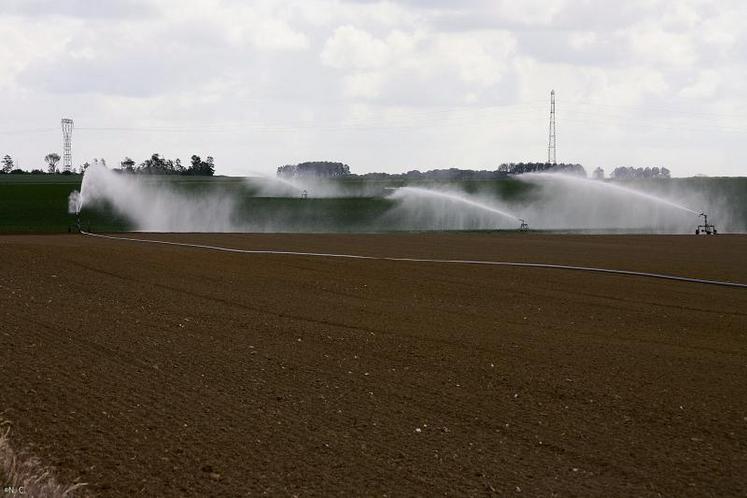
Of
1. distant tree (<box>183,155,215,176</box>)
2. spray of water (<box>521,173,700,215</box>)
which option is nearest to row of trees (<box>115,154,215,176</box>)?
distant tree (<box>183,155,215,176</box>)

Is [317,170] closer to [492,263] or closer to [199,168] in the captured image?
[199,168]

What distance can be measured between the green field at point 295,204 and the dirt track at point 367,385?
44663 mm

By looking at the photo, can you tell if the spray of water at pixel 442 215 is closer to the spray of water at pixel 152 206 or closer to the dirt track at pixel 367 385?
the spray of water at pixel 152 206

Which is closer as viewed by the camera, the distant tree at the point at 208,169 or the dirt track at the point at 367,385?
the dirt track at the point at 367,385

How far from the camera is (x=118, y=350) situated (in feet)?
44.6

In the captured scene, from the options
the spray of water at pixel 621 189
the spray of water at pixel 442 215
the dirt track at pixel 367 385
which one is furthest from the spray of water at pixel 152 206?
the dirt track at pixel 367 385

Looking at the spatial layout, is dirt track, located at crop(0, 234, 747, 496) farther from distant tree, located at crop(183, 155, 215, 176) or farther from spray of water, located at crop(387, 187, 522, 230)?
distant tree, located at crop(183, 155, 215, 176)

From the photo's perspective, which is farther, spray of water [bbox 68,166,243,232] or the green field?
the green field

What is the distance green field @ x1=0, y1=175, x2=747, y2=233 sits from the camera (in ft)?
233

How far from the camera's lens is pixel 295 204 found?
291 ft

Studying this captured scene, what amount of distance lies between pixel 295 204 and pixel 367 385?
76920 millimetres

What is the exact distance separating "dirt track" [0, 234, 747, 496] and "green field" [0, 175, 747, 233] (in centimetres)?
4466

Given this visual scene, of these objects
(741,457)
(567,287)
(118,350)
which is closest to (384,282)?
(567,287)

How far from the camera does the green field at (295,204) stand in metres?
70.9
